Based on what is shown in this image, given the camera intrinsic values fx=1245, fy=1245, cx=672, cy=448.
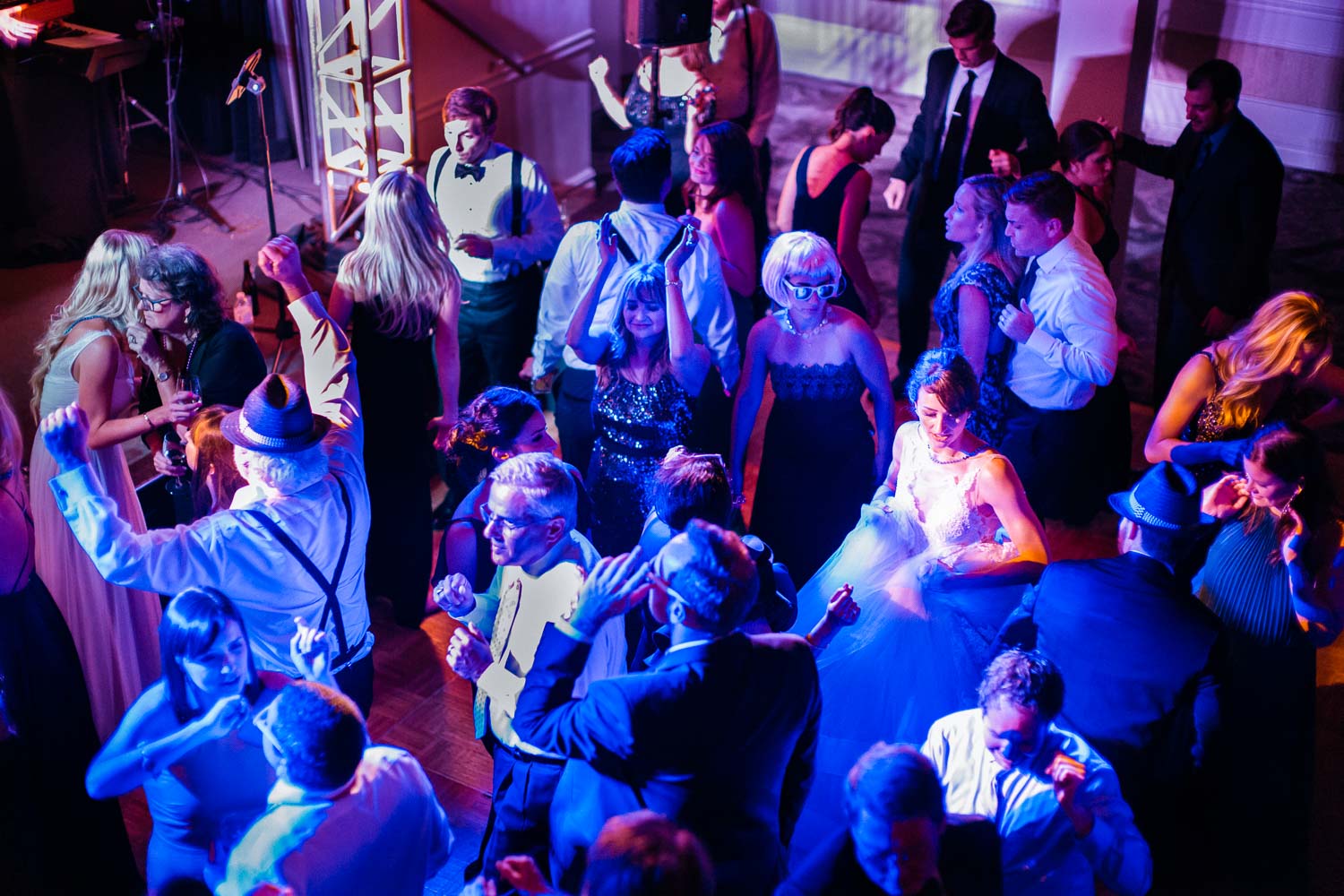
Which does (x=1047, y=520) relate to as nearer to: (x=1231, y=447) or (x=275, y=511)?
(x=1231, y=447)

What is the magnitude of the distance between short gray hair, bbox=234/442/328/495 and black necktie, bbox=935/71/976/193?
3720mm

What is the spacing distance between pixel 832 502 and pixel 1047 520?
1449 millimetres

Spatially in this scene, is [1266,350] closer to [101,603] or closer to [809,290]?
[809,290]

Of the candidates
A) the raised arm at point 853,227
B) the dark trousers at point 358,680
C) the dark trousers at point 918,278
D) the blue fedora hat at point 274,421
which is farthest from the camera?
the dark trousers at point 918,278

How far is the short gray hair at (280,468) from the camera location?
2891 mm

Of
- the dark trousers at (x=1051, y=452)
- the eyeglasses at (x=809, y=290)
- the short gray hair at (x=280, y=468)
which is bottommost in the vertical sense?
the dark trousers at (x=1051, y=452)

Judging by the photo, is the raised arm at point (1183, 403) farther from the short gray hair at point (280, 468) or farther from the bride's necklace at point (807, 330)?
the short gray hair at point (280, 468)

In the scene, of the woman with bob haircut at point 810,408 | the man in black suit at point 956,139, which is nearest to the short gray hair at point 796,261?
the woman with bob haircut at point 810,408

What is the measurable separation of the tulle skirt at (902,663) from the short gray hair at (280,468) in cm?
143

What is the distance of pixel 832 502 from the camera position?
416 cm

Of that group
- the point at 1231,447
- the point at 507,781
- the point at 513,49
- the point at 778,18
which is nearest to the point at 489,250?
the point at 507,781

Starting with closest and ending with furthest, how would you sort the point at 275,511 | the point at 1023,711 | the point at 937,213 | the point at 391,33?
the point at 1023,711, the point at 275,511, the point at 937,213, the point at 391,33

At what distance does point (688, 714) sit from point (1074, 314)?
252cm

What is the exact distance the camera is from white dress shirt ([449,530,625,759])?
2.77 meters
